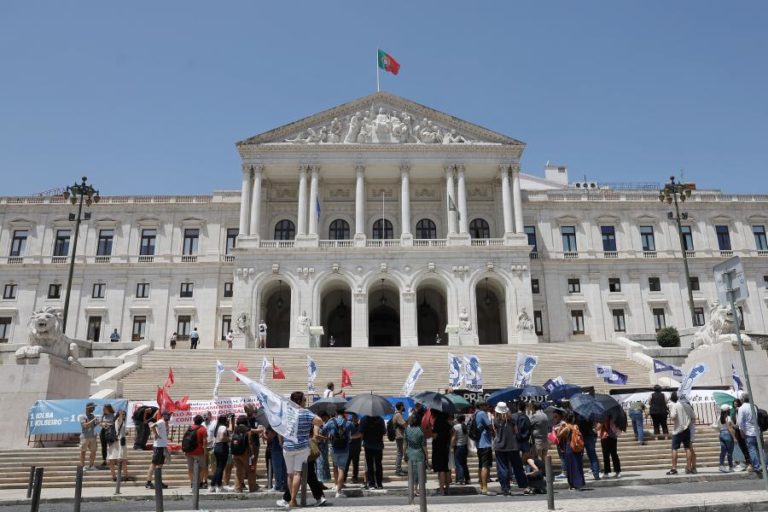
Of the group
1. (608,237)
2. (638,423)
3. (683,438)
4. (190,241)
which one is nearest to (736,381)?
(638,423)

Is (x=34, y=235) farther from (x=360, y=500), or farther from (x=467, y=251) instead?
(x=360, y=500)

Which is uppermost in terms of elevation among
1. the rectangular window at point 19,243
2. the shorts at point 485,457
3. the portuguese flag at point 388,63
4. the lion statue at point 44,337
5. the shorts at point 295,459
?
the portuguese flag at point 388,63

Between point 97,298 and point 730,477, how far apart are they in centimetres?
4661

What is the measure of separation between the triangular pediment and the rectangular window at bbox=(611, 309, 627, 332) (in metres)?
15.3

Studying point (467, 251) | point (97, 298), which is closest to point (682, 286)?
point (467, 251)

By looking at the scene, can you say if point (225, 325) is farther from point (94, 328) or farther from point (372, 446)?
point (372, 446)

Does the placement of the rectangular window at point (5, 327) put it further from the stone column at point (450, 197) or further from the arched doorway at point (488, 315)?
the arched doorway at point (488, 315)

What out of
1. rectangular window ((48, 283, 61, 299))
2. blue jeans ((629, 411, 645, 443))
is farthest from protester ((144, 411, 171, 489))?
rectangular window ((48, 283, 61, 299))

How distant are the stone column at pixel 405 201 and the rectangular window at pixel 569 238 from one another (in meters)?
13.5

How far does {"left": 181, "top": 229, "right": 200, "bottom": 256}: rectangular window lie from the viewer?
52406 mm

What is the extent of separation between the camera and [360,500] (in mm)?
13109

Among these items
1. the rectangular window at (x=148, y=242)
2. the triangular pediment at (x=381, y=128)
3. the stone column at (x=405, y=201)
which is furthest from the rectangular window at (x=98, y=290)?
the stone column at (x=405, y=201)

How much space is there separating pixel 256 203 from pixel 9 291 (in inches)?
825

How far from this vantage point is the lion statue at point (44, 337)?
72.2 feet
